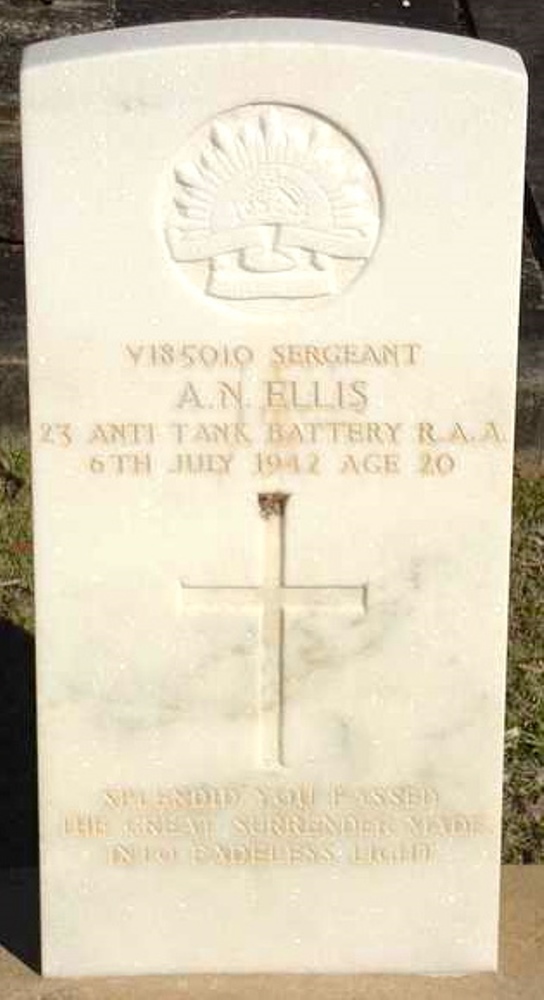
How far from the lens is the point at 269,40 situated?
3.32m

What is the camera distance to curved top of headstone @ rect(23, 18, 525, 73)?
3330 mm

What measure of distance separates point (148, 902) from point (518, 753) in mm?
1336

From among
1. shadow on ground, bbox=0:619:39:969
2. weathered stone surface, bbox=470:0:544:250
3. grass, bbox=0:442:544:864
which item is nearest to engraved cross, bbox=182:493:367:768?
shadow on ground, bbox=0:619:39:969

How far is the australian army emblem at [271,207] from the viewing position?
3369mm

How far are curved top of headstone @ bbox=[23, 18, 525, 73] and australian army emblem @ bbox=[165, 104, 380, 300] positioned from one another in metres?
0.11

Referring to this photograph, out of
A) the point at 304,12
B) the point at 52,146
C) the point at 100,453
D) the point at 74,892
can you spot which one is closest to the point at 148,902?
the point at 74,892

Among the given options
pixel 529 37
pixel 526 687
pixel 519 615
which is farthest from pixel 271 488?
pixel 529 37

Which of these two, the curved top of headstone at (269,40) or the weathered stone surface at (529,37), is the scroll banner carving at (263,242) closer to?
the curved top of headstone at (269,40)

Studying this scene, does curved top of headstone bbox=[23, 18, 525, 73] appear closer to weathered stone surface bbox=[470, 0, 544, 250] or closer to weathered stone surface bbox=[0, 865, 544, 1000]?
weathered stone surface bbox=[0, 865, 544, 1000]

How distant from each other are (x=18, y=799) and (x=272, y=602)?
129 cm

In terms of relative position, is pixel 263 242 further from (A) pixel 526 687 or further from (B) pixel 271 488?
(A) pixel 526 687

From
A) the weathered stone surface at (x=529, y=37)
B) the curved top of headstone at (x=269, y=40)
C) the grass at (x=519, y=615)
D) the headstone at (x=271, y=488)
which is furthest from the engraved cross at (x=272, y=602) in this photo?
the weathered stone surface at (x=529, y=37)

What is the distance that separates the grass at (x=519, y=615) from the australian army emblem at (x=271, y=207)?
1.59 meters

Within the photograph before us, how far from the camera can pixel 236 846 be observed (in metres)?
3.74
